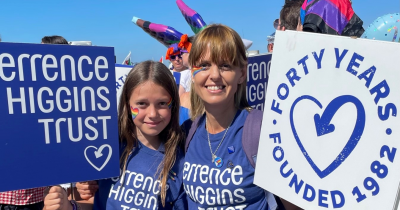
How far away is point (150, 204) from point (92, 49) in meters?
0.95

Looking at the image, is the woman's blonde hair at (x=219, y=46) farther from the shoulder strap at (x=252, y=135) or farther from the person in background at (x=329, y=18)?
the person in background at (x=329, y=18)

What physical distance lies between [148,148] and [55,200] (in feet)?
2.00

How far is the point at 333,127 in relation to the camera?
4.63 feet

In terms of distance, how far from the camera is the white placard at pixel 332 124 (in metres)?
1.25

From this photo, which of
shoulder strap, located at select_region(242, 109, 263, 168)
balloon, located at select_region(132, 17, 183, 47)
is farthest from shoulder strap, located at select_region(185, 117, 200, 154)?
balloon, located at select_region(132, 17, 183, 47)

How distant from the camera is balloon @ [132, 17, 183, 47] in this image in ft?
22.6

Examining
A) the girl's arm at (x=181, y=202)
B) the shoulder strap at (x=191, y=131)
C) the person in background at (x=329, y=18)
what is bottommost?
the girl's arm at (x=181, y=202)

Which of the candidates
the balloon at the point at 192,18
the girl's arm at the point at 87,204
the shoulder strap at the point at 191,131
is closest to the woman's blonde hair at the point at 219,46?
the shoulder strap at the point at 191,131

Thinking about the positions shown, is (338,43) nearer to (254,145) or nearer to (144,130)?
(254,145)

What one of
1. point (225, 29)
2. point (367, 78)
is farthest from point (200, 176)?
point (367, 78)

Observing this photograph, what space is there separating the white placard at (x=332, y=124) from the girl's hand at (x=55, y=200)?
1.09m

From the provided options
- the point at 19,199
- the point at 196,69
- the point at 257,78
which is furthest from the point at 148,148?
the point at 19,199

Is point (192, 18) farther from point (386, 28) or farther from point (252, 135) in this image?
point (252, 135)

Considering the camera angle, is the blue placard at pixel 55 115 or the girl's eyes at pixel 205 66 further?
the girl's eyes at pixel 205 66
